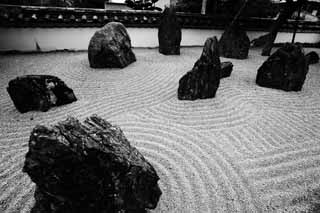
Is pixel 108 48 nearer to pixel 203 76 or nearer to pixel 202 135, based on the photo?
pixel 203 76

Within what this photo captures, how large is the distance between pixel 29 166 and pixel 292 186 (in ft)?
8.55

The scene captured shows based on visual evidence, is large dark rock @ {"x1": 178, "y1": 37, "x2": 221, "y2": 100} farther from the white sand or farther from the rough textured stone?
the rough textured stone

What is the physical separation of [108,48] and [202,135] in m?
3.92

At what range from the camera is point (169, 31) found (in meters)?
7.64

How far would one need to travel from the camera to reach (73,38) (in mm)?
7992

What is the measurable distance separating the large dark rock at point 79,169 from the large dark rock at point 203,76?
277cm

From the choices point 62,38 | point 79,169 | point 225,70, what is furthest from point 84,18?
point 79,169

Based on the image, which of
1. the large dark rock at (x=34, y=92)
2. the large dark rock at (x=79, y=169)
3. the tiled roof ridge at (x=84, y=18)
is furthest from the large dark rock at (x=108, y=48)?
the large dark rock at (x=79, y=169)

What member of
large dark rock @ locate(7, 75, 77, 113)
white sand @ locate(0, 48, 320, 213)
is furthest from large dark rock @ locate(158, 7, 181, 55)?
large dark rock @ locate(7, 75, 77, 113)

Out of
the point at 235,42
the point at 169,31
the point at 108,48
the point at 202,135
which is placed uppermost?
the point at 169,31

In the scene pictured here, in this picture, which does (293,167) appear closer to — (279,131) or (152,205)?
(279,131)

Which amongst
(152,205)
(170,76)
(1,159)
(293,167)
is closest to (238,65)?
(170,76)

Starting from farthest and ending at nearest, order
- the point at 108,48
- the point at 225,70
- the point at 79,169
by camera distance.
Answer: the point at 108,48 < the point at 225,70 < the point at 79,169

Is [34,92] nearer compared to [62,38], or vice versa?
[34,92]
